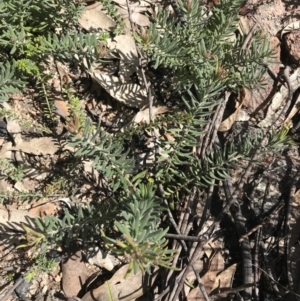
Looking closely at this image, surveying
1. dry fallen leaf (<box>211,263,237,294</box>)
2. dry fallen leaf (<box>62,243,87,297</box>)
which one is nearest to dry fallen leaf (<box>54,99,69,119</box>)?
dry fallen leaf (<box>62,243,87,297</box>)

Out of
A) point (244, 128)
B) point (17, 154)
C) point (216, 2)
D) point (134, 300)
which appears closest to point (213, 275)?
point (134, 300)

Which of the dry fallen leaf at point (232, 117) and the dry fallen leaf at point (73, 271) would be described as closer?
the dry fallen leaf at point (73, 271)

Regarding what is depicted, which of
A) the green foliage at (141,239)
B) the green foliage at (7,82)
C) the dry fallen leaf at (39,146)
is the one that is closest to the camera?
the green foliage at (141,239)

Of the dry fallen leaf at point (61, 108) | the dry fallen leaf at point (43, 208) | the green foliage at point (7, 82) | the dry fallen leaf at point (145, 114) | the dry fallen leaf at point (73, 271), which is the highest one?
the green foliage at point (7, 82)

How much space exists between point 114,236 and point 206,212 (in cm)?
64

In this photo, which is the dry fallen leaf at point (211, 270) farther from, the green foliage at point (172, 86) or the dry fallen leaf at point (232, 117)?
the dry fallen leaf at point (232, 117)

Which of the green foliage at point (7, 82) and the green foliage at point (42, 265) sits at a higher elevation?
the green foliage at point (7, 82)

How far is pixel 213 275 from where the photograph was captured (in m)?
2.87

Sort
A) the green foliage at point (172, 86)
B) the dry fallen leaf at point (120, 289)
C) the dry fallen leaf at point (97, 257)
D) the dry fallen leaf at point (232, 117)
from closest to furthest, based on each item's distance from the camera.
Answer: the green foliage at point (172, 86)
the dry fallen leaf at point (120, 289)
the dry fallen leaf at point (97, 257)
the dry fallen leaf at point (232, 117)

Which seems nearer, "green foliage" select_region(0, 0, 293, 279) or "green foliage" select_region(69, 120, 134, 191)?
"green foliage" select_region(69, 120, 134, 191)

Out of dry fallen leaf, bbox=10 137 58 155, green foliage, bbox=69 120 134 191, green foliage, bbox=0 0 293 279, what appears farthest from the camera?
dry fallen leaf, bbox=10 137 58 155

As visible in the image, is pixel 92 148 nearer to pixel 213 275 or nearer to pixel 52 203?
pixel 52 203

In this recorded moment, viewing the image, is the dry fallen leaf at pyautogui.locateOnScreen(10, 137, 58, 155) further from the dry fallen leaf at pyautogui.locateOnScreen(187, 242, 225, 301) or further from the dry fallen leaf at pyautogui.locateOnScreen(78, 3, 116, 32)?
the dry fallen leaf at pyautogui.locateOnScreen(187, 242, 225, 301)

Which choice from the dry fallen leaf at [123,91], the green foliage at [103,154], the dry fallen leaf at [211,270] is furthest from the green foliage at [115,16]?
the dry fallen leaf at [211,270]
